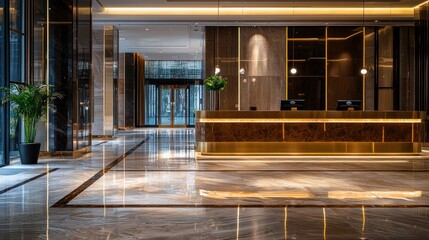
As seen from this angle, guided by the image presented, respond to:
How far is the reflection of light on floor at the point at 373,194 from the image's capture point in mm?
6148

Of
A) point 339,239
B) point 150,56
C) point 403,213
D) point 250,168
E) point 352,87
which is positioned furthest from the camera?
point 150,56

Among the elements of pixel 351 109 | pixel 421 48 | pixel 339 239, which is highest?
pixel 421 48

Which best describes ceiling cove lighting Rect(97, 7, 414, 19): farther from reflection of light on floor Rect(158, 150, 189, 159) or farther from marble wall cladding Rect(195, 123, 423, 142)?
marble wall cladding Rect(195, 123, 423, 142)

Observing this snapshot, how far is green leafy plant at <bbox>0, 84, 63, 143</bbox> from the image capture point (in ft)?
32.0

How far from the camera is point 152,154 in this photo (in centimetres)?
1206

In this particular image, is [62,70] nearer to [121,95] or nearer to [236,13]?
[236,13]

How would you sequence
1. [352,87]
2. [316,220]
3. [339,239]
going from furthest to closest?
1. [352,87]
2. [316,220]
3. [339,239]

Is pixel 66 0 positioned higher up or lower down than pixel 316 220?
higher up

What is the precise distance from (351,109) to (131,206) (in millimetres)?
7422

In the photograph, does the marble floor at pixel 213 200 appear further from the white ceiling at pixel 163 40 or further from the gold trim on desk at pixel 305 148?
the white ceiling at pixel 163 40

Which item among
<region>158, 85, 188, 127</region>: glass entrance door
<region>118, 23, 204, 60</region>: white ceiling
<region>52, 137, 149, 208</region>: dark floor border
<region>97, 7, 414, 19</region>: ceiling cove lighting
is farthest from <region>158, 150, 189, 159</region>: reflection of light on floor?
<region>158, 85, 188, 127</region>: glass entrance door

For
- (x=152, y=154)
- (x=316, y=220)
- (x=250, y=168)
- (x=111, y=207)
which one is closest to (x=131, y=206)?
(x=111, y=207)

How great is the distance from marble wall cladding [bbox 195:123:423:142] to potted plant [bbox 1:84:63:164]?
335 centimetres

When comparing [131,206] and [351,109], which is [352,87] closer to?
[351,109]
